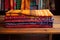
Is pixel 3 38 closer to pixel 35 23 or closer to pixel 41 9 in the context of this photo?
pixel 35 23

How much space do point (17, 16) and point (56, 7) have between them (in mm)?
455

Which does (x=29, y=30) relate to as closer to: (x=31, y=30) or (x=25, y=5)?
(x=31, y=30)

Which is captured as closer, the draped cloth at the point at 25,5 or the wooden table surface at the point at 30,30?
the wooden table surface at the point at 30,30

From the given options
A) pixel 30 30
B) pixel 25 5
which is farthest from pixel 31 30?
pixel 25 5

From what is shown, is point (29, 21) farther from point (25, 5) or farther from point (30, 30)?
point (25, 5)

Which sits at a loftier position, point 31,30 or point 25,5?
point 25,5

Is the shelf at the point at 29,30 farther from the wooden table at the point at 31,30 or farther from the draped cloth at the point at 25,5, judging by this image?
the draped cloth at the point at 25,5

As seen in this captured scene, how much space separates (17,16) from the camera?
1.21m

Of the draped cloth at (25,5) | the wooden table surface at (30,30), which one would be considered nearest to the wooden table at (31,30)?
the wooden table surface at (30,30)

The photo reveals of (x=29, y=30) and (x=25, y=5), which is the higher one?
(x=25, y=5)

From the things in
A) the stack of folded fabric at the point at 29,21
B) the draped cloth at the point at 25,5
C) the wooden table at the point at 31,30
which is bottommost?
the wooden table at the point at 31,30

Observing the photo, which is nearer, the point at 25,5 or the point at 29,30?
the point at 29,30

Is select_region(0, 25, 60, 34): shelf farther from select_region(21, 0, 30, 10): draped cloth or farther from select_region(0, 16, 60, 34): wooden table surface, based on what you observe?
select_region(21, 0, 30, 10): draped cloth

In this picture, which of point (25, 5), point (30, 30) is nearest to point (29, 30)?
point (30, 30)
